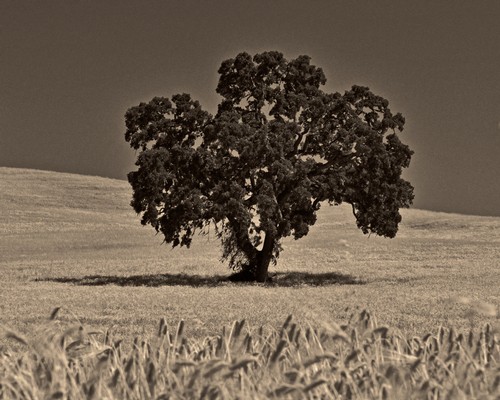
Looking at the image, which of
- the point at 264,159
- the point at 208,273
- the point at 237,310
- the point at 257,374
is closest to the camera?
the point at 257,374

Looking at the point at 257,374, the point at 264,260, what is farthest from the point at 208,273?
the point at 257,374

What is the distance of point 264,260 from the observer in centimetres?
4066

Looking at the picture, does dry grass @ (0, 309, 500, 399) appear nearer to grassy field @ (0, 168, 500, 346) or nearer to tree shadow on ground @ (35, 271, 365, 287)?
grassy field @ (0, 168, 500, 346)

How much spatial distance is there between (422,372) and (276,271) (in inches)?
1528

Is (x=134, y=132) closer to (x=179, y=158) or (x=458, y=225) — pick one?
(x=179, y=158)

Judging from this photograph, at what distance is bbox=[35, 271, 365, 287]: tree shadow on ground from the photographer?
3744cm

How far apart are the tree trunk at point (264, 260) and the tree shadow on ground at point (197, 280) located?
1.56ft

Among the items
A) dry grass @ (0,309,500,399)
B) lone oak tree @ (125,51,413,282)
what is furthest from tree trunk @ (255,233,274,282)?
dry grass @ (0,309,500,399)

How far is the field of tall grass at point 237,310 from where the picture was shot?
20.3 feet

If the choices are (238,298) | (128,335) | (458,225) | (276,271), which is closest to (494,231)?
(458,225)

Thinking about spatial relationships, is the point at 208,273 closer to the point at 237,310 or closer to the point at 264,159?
the point at 264,159

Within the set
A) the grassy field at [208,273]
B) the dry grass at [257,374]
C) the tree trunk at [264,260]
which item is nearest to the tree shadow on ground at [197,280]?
the grassy field at [208,273]

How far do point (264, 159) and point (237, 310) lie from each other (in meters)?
13.4

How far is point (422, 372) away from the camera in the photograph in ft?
23.0
